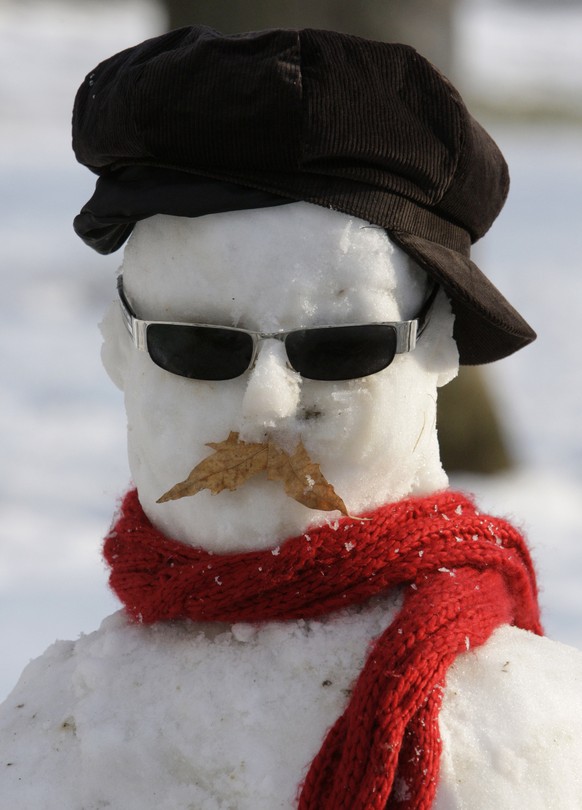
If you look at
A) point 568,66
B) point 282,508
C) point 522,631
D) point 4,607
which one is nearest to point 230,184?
point 282,508

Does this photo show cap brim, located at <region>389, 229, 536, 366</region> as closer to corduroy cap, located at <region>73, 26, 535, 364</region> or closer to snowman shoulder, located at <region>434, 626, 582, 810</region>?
corduroy cap, located at <region>73, 26, 535, 364</region>

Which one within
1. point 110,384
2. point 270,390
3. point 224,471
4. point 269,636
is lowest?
point 110,384

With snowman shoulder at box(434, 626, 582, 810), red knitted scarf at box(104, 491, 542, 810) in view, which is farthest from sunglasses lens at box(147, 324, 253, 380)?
snowman shoulder at box(434, 626, 582, 810)

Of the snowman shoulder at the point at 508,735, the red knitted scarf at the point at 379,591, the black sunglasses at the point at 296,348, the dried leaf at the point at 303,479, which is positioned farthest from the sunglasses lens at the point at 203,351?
the snowman shoulder at the point at 508,735

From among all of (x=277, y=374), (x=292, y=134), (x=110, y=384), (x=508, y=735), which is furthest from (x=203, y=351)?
(x=110, y=384)

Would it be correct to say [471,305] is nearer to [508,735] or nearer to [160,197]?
[160,197]

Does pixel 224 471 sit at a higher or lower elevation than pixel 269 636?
higher

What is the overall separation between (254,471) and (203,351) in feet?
0.54

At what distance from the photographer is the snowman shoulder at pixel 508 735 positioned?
1.27 meters

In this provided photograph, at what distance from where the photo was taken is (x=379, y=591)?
4.61 ft

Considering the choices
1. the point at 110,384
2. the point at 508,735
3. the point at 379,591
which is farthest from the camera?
the point at 110,384

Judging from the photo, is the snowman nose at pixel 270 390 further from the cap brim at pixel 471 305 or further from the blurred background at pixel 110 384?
the blurred background at pixel 110 384

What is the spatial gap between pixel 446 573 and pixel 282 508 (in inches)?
8.7

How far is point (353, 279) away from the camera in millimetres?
1382
